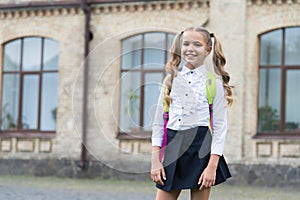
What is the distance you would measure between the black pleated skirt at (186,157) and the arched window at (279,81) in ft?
38.9

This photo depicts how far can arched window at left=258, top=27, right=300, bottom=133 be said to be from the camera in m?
15.7

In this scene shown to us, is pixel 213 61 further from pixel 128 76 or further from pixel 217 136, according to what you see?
pixel 128 76

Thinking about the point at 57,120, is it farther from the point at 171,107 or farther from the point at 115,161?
the point at 171,107

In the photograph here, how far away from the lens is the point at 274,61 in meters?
15.9

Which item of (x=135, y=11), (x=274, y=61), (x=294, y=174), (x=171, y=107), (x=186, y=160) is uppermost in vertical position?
(x=135, y=11)

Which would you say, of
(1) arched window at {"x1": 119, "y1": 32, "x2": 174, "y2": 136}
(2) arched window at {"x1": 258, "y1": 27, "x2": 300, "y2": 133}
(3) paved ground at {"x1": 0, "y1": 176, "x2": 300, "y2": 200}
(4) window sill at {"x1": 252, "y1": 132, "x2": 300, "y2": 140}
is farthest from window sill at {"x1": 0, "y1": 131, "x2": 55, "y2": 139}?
(2) arched window at {"x1": 258, "y1": 27, "x2": 300, "y2": 133}

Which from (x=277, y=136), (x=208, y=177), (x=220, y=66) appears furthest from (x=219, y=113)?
(x=277, y=136)

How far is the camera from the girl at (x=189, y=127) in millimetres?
4051

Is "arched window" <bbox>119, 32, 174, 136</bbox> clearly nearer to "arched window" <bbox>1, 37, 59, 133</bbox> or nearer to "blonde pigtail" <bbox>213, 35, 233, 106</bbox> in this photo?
"arched window" <bbox>1, 37, 59, 133</bbox>

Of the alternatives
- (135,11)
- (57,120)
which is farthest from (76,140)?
(135,11)

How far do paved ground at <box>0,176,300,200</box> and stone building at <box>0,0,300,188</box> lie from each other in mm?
797

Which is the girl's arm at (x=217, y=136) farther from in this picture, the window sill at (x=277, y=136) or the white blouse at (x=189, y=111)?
the window sill at (x=277, y=136)

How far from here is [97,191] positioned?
13398 millimetres

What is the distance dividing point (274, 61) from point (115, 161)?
35.4 feet
